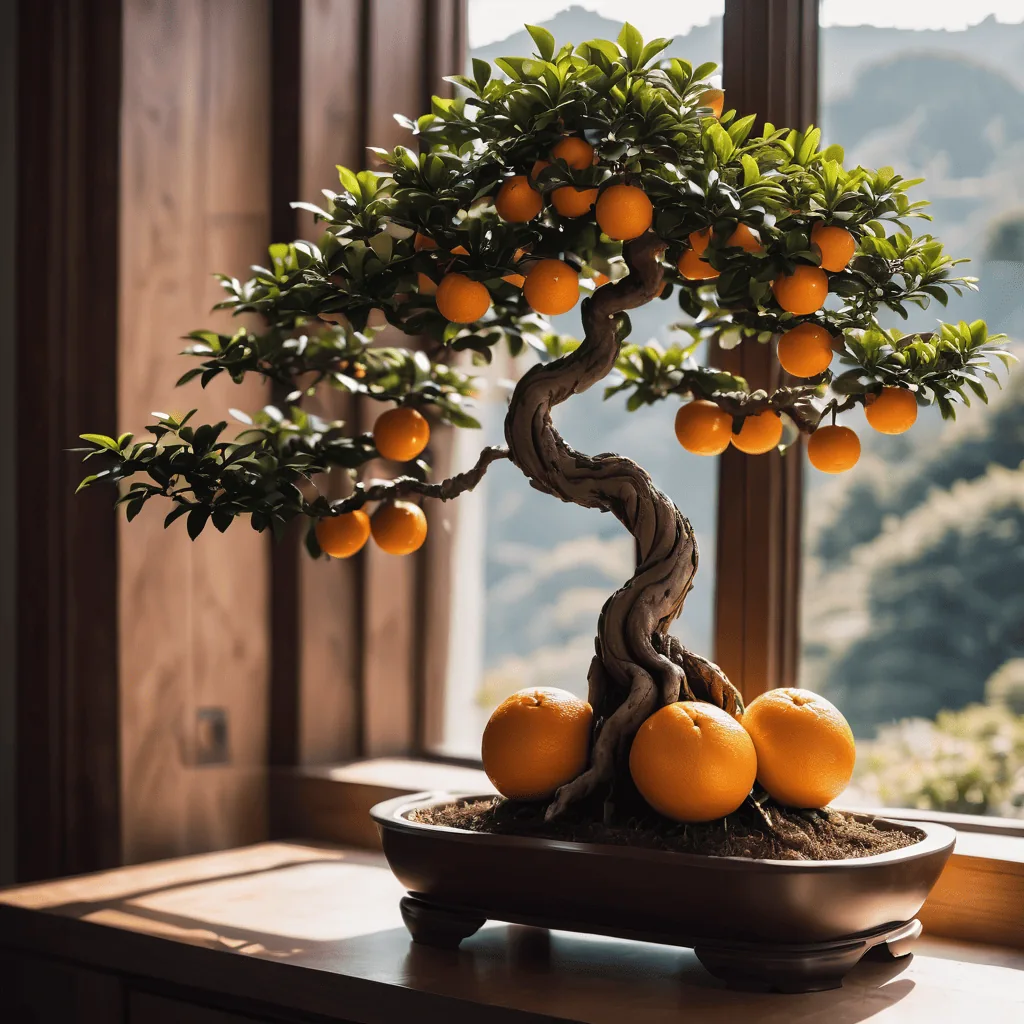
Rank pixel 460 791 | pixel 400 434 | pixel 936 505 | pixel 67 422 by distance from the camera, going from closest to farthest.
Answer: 1. pixel 400 434
2. pixel 460 791
3. pixel 936 505
4. pixel 67 422

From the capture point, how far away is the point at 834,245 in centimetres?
92

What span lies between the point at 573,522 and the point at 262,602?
1.42ft

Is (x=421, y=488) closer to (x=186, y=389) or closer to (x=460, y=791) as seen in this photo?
(x=460, y=791)

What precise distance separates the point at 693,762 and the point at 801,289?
0.36m

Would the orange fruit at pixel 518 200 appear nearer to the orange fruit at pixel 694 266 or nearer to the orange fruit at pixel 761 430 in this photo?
the orange fruit at pixel 694 266

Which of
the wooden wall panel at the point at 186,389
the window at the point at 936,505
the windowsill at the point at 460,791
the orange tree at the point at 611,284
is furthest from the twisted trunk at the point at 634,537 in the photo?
the wooden wall panel at the point at 186,389

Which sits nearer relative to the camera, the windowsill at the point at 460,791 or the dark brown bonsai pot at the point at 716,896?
the dark brown bonsai pot at the point at 716,896

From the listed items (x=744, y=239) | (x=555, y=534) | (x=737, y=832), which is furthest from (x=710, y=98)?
(x=555, y=534)

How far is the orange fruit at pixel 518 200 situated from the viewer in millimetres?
955

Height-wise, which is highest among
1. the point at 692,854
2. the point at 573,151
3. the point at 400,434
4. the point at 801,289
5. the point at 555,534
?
the point at 573,151

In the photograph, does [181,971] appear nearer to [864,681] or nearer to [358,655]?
[358,655]

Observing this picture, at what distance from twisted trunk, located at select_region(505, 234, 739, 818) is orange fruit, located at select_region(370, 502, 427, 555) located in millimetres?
136

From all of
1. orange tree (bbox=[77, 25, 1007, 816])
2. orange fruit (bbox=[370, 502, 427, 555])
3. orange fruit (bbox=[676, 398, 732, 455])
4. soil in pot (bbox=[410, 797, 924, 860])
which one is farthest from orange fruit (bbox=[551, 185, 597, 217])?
soil in pot (bbox=[410, 797, 924, 860])

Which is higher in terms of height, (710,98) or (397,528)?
(710,98)
